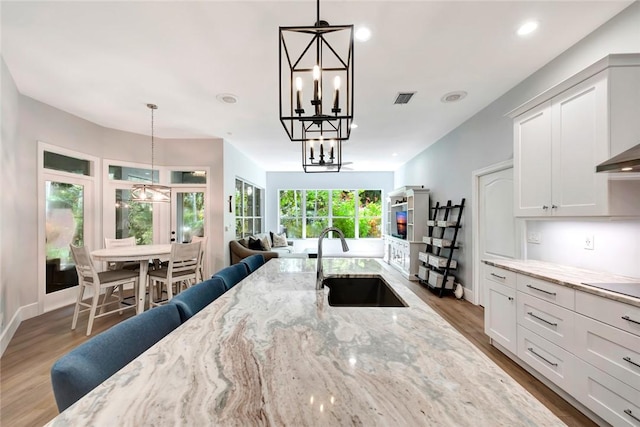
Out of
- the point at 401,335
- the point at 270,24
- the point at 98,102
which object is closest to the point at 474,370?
the point at 401,335

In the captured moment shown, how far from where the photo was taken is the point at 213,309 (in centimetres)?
119

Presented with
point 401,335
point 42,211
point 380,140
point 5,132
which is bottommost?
point 401,335

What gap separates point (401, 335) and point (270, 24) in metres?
2.29

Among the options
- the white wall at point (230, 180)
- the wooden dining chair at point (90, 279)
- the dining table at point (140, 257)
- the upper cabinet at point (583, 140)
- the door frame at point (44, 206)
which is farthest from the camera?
the white wall at point (230, 180)

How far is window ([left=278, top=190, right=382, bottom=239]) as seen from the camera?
850 cm

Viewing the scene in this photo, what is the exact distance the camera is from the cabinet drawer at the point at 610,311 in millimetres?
1381

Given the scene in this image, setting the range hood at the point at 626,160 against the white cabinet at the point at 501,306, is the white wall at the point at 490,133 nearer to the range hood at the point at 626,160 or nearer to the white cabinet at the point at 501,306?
the range hood at the point at 626,160

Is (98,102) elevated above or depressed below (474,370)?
above

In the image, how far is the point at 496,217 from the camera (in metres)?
3.38

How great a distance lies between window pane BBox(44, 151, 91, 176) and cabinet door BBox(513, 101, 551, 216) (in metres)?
5.74

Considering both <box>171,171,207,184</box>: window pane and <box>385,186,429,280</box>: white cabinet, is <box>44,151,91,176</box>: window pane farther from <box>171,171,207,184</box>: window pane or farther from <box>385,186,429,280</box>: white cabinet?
<box>385,186,429,280</box>: white cabinet

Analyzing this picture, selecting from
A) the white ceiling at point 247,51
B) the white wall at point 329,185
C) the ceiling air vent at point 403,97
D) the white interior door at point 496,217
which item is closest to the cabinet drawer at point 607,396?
the white interior door at point 496,217

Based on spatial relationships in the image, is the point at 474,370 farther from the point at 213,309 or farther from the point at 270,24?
the point at 270,24

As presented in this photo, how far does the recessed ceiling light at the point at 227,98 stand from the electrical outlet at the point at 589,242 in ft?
12.4
